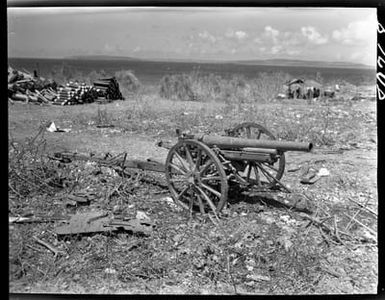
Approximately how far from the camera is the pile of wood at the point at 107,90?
8.92 metres

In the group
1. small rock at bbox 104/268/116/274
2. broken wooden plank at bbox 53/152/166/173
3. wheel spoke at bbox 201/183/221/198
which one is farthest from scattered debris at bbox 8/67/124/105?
small rock at bbox 104/268/116/274

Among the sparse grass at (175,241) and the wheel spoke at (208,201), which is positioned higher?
the wheel spoke at (208,201)

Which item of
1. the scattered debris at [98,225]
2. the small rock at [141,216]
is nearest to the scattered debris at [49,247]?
the scattered debris at [98,225]

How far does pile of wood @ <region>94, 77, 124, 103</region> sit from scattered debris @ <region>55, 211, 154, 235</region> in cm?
517

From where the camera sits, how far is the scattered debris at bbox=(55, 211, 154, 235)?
12.3ft

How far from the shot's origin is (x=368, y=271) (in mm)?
3391

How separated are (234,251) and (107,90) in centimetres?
629

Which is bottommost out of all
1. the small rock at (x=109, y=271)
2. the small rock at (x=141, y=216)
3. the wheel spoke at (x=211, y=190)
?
the small rock at (x=109, y=271)

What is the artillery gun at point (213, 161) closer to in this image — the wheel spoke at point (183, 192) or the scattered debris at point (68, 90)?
the wheel spoke at point (183, 192)

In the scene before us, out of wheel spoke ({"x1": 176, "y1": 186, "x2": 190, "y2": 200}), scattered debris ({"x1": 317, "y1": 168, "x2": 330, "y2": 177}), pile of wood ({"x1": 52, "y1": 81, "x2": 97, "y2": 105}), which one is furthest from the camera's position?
pile of wood ({"x1": 52, "y1": 81, "x2": 97, "y2": 105})

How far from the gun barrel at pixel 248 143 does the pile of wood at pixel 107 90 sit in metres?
5.03

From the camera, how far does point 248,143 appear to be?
4.07 metres

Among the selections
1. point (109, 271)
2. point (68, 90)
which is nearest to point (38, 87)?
point (68, 90)

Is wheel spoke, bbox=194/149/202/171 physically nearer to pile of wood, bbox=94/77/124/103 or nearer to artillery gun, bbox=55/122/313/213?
artillery gun, bbox=55/122/313/213
